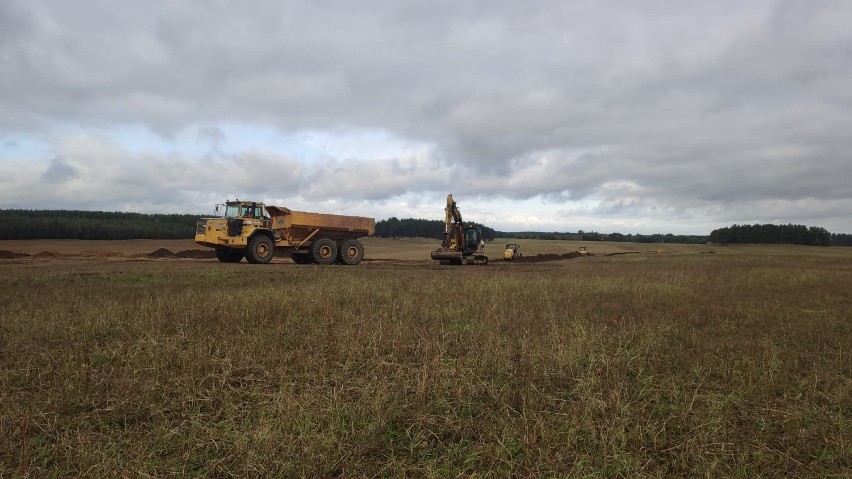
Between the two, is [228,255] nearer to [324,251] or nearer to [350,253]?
[324,251]

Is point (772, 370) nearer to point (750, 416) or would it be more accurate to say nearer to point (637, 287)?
point (750, 416)

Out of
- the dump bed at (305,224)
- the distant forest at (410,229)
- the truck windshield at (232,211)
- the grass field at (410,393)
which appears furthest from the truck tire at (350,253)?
the distant forest at (410,229)

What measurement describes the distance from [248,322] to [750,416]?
686 centimetres

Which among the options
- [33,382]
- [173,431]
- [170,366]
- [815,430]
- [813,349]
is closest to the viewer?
[173,431]

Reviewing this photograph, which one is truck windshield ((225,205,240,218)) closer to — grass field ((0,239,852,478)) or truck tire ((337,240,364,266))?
truck tire ((337,240,364,266))

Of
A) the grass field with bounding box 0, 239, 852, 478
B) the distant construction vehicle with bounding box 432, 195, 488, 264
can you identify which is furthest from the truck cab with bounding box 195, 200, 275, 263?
the grass field with bounding box 0, 239, 852, 478

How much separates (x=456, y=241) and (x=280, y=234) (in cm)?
1097

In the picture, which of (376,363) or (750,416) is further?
(376,363)

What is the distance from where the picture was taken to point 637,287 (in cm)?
1431

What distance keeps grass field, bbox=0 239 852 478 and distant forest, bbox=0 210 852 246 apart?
77.1 feet

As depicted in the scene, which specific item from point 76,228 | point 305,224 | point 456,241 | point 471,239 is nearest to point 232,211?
point 305,224

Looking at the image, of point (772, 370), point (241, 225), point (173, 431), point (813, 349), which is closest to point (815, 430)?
point (772, 370)

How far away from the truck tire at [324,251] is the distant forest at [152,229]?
10439mm

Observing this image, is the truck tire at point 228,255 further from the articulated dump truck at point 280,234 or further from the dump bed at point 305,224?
the dump bed at point 305,224
